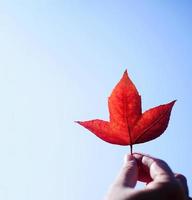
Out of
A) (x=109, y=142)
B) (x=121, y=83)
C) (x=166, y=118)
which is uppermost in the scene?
(x=121, y=83)

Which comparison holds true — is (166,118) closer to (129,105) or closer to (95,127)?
(129,105)

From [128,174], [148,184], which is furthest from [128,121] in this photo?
[148,184]

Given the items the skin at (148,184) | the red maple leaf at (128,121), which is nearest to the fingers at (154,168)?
the skin at (148,184)

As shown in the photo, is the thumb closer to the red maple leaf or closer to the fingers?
the fingers

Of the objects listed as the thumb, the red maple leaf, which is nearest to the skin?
the thumb

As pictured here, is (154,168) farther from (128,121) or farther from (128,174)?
(128,121)

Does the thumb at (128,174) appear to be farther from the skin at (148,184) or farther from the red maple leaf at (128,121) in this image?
the red maple leaf at (128,121)

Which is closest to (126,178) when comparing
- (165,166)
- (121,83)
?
(165,166)
